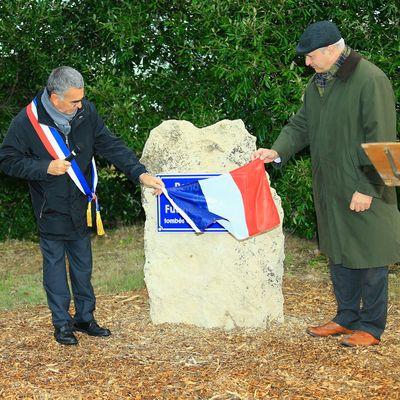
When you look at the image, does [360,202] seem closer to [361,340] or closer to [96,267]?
[361,340]

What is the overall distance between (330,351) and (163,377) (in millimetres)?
1264

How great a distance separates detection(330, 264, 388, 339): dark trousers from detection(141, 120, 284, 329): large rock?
547mm

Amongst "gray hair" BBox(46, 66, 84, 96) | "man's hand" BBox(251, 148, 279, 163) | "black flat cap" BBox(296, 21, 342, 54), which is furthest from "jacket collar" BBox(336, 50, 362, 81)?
"gray hair" BBox(46, 66, 84, 96)

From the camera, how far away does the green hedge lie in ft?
25.8

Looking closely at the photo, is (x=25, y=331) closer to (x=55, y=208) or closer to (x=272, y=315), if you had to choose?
(x=55, y=208)

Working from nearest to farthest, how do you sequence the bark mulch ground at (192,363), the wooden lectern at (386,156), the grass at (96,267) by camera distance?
the wooden lectern at (386,156)
the bark mulch ground at (192,363)
the grass at (96,267)

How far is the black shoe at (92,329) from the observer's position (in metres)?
6.33

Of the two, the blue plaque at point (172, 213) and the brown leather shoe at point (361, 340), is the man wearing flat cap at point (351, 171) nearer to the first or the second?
the brown leather shoe at point (361, 340)

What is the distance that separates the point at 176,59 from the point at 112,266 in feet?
8.16

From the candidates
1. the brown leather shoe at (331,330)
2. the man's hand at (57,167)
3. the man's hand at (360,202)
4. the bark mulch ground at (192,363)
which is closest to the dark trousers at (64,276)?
the bark mulch ground at (192,363)

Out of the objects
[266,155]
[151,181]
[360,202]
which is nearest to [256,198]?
[266,155]

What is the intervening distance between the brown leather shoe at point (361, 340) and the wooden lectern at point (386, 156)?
2.00 metres

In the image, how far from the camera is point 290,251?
9.48 metres

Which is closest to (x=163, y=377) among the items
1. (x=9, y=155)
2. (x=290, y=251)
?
(x=9, y=155)
